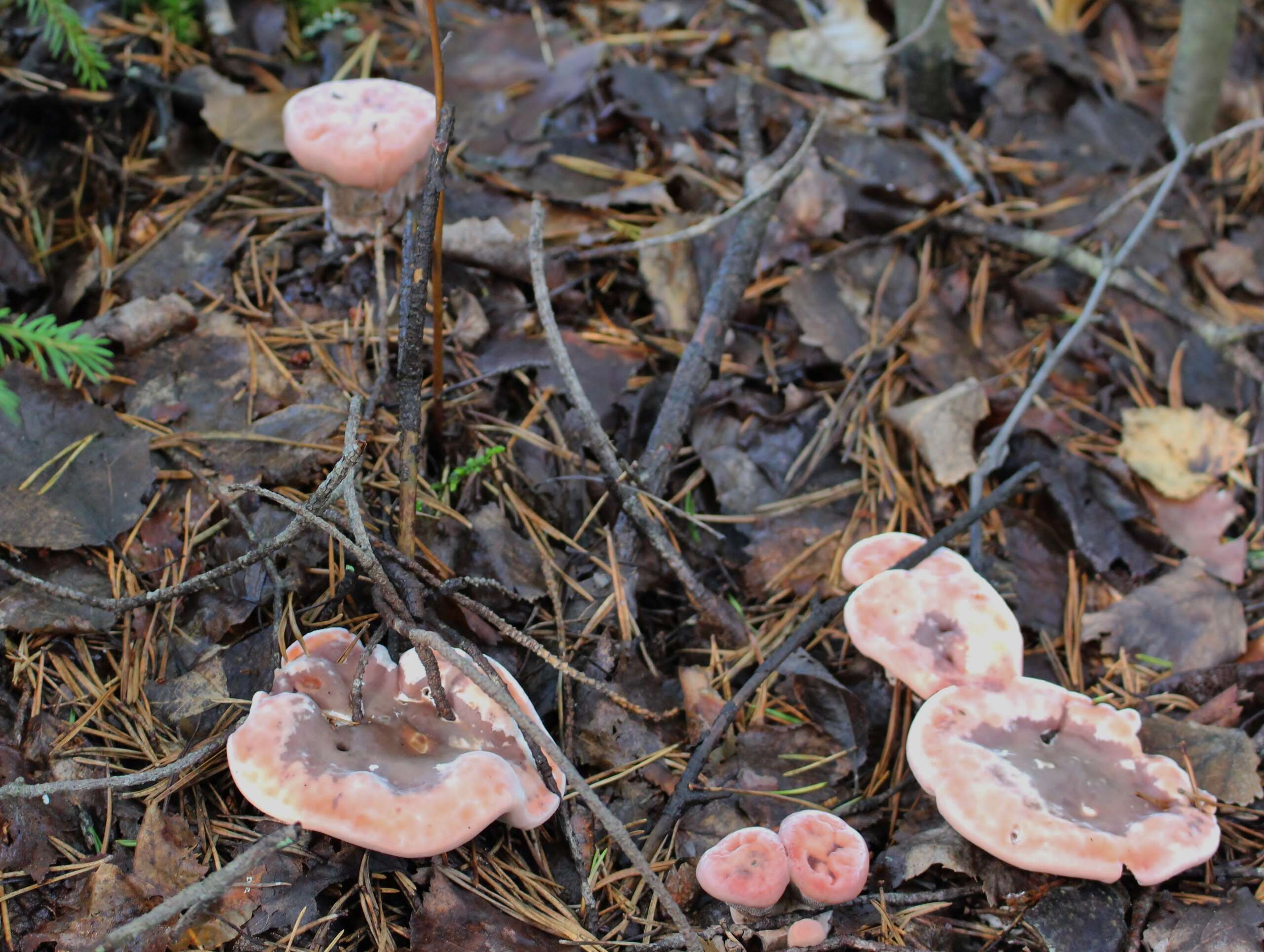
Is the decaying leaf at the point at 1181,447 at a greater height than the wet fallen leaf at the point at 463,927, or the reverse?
the decaying leaf at the point at 1181,447

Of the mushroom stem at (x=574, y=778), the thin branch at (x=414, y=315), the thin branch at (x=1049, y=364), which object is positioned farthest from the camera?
the thin branch at (x=1049, y=364)

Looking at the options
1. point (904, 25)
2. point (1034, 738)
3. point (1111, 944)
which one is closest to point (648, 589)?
point (1034, 738)

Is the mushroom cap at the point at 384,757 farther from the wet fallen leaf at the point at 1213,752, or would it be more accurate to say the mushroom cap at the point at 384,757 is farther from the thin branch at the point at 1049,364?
the wet fallen leaf at the point at 1213,752

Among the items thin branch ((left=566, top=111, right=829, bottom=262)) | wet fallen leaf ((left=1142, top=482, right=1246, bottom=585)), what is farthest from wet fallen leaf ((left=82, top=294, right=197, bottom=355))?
wet fallen leaf ((left=1142, top=482, right=1246, bottom=585))

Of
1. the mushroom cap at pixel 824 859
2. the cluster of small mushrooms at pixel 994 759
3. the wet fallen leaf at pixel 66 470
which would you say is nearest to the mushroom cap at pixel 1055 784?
the cluster of small mushrooms at pixel 994 759

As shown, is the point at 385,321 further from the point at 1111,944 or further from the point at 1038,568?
the point at 1111,944

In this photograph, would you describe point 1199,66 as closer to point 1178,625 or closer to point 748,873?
point 1178,625

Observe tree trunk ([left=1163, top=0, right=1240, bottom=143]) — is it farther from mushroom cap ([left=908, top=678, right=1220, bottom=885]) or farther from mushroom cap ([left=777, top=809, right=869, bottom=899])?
mushroom cap ([left=777, top=809, right=869, bottom=899])

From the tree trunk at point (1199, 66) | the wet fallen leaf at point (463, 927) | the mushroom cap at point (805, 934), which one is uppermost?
the tree trunk at point (1199, 66)

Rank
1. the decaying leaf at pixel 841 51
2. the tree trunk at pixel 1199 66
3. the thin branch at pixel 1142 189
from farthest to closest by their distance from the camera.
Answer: the decaying leaf at pixel 841 51
the tree trunk at pixel 1199 66
the thin branch at pixel 1142 189
